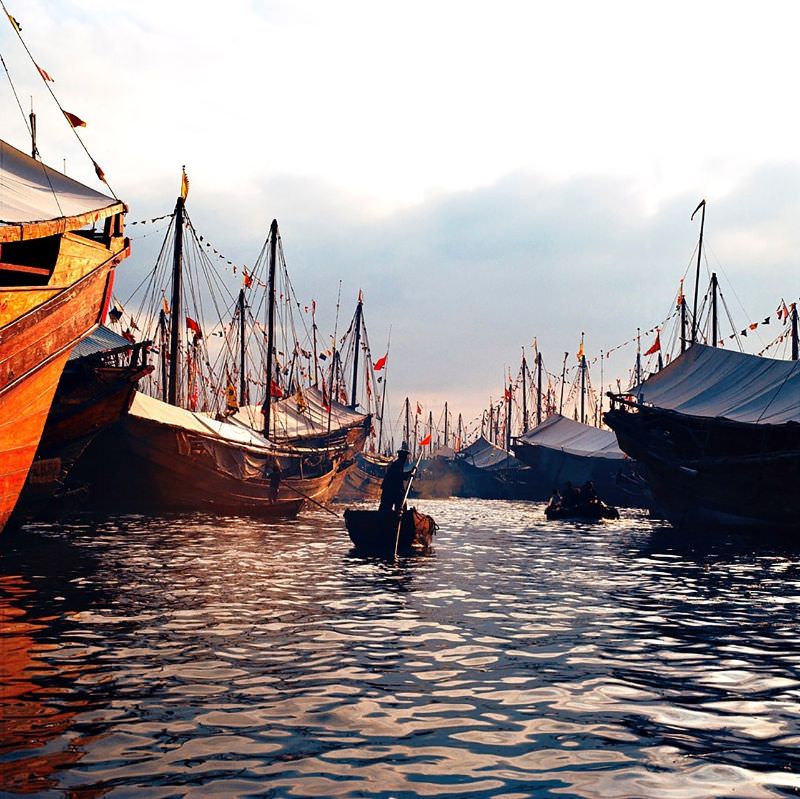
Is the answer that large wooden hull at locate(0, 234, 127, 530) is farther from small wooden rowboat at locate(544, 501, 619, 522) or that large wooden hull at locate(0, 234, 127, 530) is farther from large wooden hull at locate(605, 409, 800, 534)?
small wooden rowboat at locate(544, 501, 619, 522)

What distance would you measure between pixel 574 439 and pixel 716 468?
125ft

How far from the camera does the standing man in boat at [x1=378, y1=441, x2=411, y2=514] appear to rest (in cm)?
2187

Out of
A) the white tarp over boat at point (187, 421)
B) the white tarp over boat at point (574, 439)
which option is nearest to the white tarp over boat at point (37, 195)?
the white tarp over boat at point (187, 421)

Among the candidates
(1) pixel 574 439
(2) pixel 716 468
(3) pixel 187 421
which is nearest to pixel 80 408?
(3) pixel 187 421

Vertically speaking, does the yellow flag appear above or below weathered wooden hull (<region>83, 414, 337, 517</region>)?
above

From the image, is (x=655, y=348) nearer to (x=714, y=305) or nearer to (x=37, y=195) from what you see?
(x=714, y=305)

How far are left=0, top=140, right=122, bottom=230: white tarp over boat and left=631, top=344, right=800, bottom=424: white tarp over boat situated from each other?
2328 centimetres

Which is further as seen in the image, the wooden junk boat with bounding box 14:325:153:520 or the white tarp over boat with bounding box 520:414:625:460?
the white tarp over boat with bounding box 520:414:625:460

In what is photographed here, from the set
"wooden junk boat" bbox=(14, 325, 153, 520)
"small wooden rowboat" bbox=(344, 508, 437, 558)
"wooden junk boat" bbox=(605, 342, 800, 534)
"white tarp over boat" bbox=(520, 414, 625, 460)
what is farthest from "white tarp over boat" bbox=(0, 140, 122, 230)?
"white tarp over boat" bbox=(520, 414, 625, 460)

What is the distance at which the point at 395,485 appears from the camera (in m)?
22.2

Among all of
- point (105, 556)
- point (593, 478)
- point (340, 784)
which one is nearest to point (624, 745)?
point (340, 784)

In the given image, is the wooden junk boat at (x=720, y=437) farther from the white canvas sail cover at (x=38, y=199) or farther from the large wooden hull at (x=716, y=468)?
the white canvas sail cover at (x=38, y=199)

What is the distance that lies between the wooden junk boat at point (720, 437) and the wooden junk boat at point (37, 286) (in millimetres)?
22759

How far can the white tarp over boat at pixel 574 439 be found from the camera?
212ft
